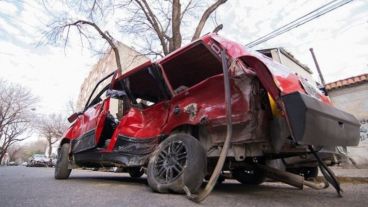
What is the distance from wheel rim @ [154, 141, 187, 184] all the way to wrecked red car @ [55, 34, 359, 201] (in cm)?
1

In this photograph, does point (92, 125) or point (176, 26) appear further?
point (176, 26)

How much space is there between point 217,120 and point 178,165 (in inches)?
26.1

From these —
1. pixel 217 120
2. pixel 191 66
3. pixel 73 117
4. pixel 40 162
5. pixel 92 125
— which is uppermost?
pixel 191 66

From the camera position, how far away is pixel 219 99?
130 inches

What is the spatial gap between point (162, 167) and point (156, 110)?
100 cm

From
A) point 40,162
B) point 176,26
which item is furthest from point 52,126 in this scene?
point 176,26

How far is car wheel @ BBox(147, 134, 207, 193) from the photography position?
3096 mm

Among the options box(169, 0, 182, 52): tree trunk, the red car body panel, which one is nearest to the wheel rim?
the red car body panel

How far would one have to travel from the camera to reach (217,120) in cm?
325

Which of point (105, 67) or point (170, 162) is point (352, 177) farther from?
point (105, 67)

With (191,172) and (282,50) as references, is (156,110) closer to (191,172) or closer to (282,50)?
(191,172)

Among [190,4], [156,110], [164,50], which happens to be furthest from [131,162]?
[190,4]

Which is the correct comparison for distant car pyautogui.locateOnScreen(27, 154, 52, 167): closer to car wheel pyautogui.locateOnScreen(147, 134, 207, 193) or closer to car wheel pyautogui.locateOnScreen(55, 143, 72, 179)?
car wheel pyautogui.locateOnScreen(55, 143, 72, 179)

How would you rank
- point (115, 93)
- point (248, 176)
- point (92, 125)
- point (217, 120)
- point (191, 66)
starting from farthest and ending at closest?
point (92, 125), point (248, 176), point (115, 93), point (191, 66), point (217, 120)
